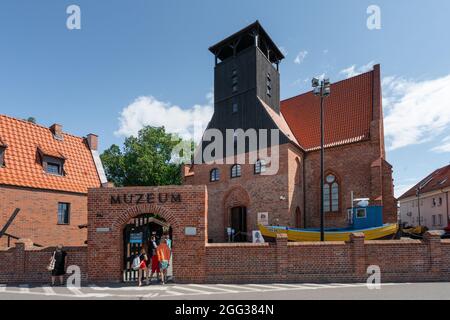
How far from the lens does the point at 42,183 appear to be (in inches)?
778

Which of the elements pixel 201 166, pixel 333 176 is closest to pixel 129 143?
pixel 201 166

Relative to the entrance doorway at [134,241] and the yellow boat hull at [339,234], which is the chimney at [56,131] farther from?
the yellow boat hull at [339,234]

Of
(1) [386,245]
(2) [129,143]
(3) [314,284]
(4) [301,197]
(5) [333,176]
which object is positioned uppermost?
(2) [129,143]

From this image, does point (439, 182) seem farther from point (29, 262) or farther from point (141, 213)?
point (29, 262)

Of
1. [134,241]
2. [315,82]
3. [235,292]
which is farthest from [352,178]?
[134,241]

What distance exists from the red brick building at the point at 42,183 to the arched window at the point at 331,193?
16.7m

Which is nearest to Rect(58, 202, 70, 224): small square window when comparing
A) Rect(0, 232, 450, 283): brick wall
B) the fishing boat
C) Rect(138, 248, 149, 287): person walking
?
Rect(0, 232, 450, 283): brick wall

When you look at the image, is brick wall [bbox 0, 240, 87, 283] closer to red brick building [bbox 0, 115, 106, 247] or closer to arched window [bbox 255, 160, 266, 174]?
red brick building [bbox 0, 115, 106, 247]

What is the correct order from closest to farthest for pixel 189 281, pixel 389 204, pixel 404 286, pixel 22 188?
pixel 404 286
pixel 189 281
pixel 22 188
pixel 389 204

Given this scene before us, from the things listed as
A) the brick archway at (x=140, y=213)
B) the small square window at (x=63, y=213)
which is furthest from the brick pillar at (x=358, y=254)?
the small square window at (x=63, y=213)

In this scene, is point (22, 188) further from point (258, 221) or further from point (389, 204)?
point (389, 204)

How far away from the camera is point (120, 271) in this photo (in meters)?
12.6

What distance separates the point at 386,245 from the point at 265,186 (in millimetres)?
12266

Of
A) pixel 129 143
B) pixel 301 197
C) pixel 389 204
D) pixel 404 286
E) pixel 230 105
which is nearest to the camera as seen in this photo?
pixel 404 286
